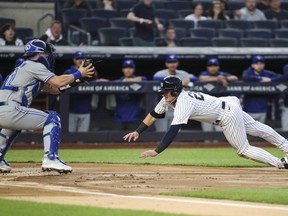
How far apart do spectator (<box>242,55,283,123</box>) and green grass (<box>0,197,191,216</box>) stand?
9605 millimetres

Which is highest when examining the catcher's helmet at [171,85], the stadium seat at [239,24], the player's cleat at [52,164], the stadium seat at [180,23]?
Result: the catcher's helmet at [171,85]

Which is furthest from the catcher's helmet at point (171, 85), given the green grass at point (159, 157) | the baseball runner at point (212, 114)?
the green grass at point (159, 157)

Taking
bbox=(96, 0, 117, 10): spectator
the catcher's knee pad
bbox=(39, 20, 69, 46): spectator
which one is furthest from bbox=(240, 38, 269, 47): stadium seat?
the catcher's knee pad

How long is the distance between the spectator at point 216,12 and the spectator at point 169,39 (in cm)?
168

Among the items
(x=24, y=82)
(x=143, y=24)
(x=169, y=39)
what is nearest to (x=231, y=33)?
(x=169, y=39)

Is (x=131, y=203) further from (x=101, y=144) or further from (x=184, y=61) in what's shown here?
(x=184, y=61)

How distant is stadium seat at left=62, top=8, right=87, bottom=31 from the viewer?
1684cm

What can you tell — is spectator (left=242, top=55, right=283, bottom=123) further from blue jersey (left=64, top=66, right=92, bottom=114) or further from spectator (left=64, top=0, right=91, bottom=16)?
spectator (left=64, top=0, right=91, bottom=16)

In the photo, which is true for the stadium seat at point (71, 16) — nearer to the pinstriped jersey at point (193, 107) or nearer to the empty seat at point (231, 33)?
the empty seat at point (231, 33)

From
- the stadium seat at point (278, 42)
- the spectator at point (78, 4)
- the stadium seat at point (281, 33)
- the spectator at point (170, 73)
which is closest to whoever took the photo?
the spectator at point (170, 73)

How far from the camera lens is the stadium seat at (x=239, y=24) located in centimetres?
1794

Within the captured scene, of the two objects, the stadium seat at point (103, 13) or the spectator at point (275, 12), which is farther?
the spectator at point (275, 12)

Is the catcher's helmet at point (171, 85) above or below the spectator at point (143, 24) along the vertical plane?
above

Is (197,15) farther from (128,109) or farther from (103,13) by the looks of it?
(128,109)
